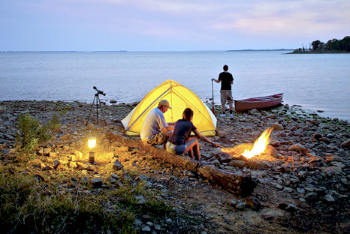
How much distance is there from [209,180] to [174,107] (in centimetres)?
472

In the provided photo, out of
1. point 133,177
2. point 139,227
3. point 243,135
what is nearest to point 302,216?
point 139,227

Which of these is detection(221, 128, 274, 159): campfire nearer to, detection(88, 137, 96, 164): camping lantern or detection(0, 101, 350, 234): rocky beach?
detection(0, 101, 350, 234): rocky beach

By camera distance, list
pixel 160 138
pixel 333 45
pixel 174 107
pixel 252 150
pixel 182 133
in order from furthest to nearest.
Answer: pixel 333 45 < pixel 174 107 < pixel 252 150 < pixel 160 138 < pixel 182 133

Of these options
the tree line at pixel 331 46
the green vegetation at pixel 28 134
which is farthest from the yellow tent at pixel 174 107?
the tree line at pixel 331 46

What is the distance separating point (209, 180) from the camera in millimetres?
5945

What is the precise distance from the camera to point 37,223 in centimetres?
390

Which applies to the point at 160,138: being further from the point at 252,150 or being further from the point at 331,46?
the point at 331,46

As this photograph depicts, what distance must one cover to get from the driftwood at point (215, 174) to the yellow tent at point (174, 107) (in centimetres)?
224

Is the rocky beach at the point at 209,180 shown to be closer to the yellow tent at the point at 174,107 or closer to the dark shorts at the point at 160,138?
the dark shorts at the point at 160,138

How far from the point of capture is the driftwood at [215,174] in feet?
17.4

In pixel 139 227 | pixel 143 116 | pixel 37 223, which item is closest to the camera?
pixel 37 223

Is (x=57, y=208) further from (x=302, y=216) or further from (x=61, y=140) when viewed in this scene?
(x=61, y=140)

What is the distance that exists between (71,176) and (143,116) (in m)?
4.32

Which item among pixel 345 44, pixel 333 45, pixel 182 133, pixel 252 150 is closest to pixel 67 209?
pixel 182 133
